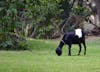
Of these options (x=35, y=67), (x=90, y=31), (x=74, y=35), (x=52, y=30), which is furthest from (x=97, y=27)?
(x=35, y=67)

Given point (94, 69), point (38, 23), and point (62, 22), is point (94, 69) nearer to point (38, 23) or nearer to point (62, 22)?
point (38, 23)

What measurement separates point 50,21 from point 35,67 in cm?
2737

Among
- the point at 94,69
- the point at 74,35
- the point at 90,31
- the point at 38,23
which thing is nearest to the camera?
the point at 94,69

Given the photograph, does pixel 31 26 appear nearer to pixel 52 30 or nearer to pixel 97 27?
pixel 52 30

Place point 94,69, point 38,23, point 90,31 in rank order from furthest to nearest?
point 90,31 < point 38,23 < point 94,69

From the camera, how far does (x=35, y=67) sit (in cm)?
1689

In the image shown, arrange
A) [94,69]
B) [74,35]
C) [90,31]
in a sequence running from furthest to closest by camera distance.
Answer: [90,31] < [74,35] < [94,69]

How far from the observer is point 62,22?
4662 cm

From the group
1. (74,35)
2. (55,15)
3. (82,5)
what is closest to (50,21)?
(55,15)

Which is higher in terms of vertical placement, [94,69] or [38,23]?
[94,69]

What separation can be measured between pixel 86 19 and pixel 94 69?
30.4 meters

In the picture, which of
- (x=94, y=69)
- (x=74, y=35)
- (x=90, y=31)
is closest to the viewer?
(x=94, y=69)

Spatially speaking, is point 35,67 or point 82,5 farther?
point 82,5

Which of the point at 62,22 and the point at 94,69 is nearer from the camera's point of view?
the point at 94,69
